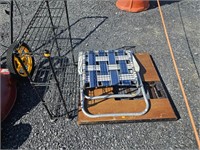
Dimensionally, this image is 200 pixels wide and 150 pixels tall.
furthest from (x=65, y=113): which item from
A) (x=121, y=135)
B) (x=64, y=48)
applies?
(x=64, y=48)

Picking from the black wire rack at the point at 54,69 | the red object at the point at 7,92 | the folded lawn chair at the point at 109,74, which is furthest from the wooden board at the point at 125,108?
the red object at the point at 7,92

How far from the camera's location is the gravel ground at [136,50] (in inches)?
109

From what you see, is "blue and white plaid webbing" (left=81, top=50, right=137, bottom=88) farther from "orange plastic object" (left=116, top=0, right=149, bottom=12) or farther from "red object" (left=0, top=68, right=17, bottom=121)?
"orange plastic object" (left=116, top=0, right=149, bottom=12)

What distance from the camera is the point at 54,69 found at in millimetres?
3664

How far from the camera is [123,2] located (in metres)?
5.21

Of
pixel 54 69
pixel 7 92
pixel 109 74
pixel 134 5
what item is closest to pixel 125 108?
pixel 109 74

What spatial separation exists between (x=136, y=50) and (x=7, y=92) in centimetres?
239

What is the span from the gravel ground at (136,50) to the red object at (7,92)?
15 cm

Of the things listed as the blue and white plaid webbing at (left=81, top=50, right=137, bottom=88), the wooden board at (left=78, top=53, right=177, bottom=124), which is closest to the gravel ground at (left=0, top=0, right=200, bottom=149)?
the wooden board at (left=78, top=53, right=177, bottom=124)

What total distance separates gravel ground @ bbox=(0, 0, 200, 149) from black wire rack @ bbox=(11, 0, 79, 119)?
17 centimetres

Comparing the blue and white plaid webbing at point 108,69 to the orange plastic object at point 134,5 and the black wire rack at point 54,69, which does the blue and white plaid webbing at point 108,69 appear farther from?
the orange plastic object at point 134,5

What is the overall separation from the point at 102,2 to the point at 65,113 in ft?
11.5

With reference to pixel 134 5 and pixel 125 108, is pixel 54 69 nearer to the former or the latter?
pixel 125 108

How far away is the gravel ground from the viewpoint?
9.05 ft
